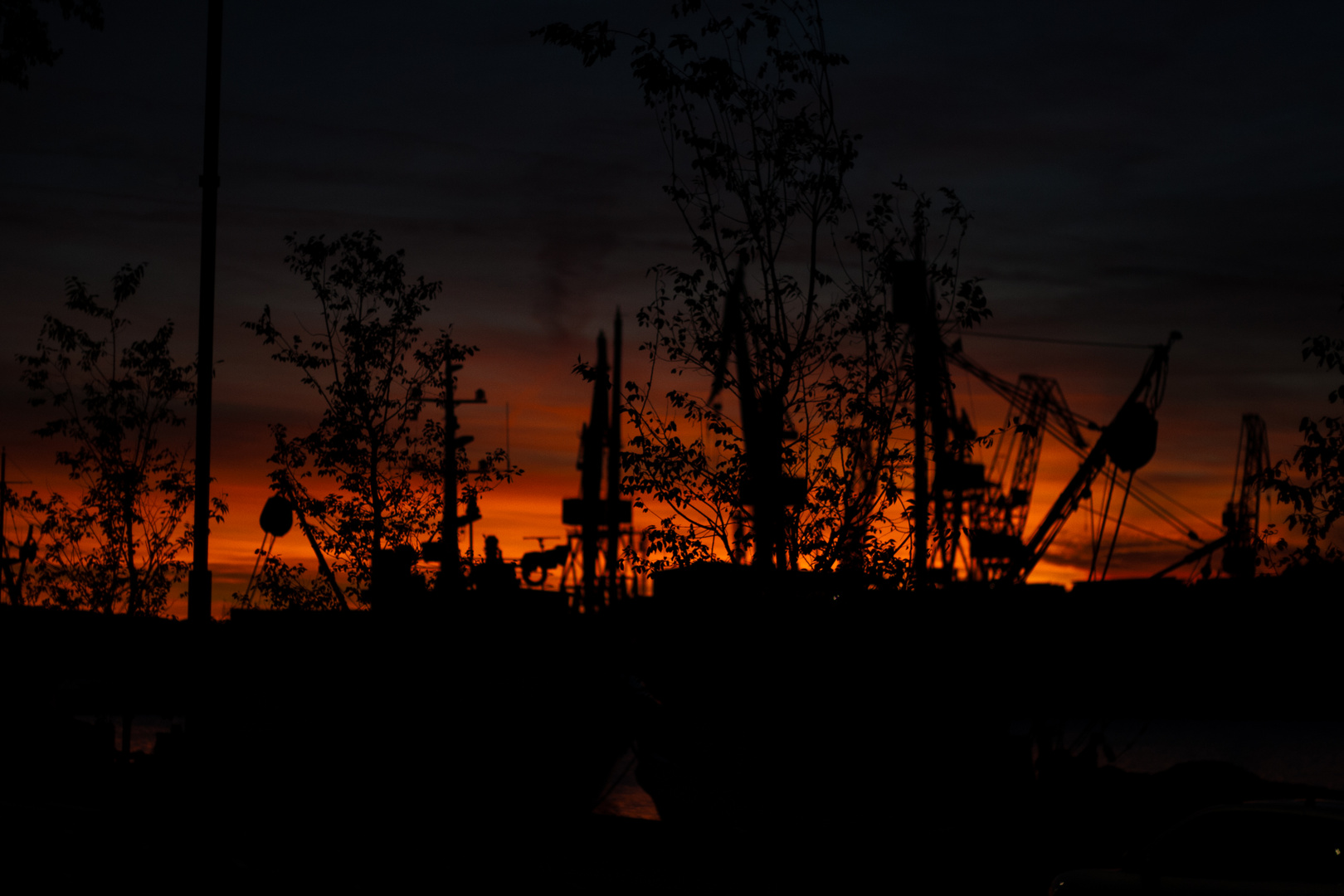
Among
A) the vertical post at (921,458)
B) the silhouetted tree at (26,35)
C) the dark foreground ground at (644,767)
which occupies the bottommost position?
the dark foreground ground at (644,767)

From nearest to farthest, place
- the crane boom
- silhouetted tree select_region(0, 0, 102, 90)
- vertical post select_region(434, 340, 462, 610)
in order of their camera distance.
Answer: silhouetted tree select_region(0, 0, 102, 90) < vertical post select_region(434, 340, 462, 610) < the crane boom

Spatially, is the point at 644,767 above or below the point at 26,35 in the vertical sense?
below

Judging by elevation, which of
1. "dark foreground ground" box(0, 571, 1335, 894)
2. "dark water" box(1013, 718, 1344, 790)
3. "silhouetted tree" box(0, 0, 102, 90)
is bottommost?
"dark water" box(1013, 718, 1344, 790)

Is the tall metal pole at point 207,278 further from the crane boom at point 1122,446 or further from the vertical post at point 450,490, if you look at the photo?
the crane boom at point 1122,446

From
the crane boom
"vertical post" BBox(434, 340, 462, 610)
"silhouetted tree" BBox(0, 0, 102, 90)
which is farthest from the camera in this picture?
the crane boom

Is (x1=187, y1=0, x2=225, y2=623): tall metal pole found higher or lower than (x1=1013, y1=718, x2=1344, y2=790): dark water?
higher

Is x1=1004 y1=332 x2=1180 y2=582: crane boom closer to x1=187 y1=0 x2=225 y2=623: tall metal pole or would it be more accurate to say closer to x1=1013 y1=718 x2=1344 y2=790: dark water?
x1=1013 y1=718 x2=1344 y2=790: dark water

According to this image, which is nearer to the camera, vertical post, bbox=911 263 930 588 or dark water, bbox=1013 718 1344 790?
vertical post, bbox=911 263 930 588

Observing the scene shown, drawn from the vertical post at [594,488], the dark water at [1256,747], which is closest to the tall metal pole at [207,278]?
the vertical post at [594,488]

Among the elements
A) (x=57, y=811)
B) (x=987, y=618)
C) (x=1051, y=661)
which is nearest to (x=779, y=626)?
(x=987, y=618)

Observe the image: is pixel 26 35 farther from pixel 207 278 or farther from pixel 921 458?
pixel 921 458

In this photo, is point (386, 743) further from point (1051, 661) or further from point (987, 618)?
point (1051, 661)

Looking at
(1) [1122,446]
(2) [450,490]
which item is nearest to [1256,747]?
(1) [1122,446]

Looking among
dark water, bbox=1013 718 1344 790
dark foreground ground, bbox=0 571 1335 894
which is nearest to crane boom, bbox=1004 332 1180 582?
dark water, bbox=1013 718 1344 790
